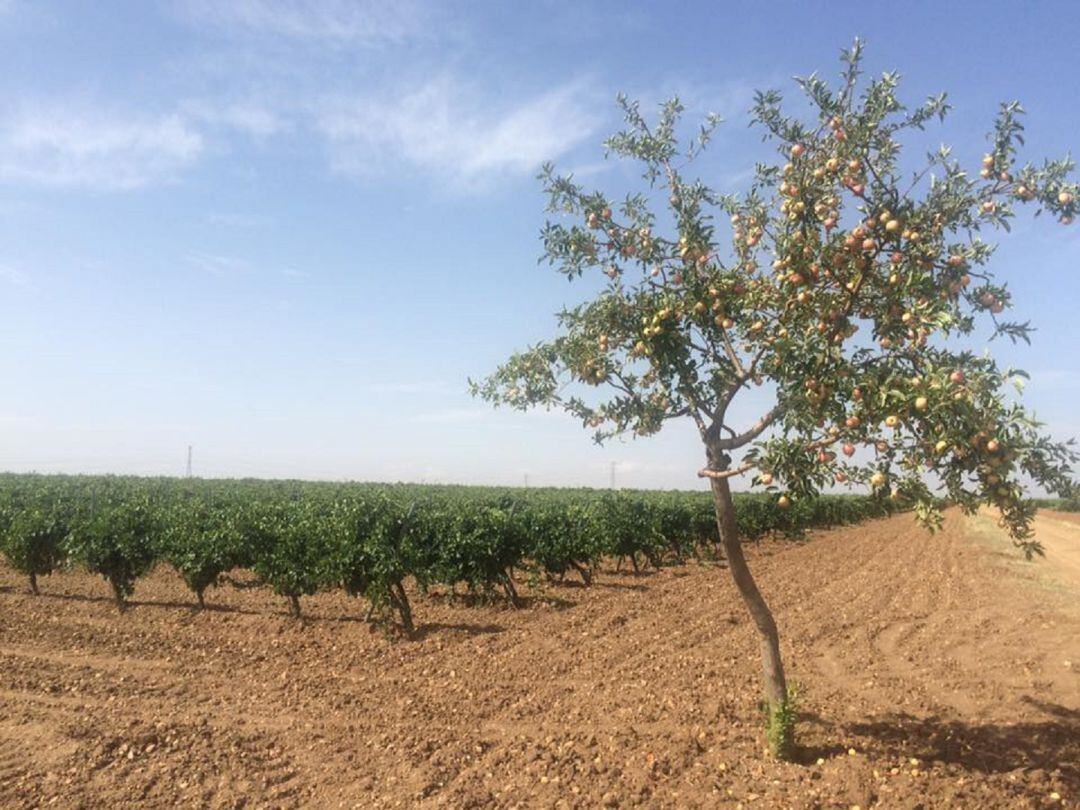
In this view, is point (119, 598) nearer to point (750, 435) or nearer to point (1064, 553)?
point (750, 435)

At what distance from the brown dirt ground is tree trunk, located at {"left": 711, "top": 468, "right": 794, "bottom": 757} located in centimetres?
30

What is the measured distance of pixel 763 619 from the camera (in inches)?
274

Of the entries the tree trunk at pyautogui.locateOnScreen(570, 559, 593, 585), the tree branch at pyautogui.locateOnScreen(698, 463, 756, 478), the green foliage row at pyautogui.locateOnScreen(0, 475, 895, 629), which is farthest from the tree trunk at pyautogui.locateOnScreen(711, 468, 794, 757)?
the tree trunk at pyautogui.locateOnScreen(570, 559, 593, 585)

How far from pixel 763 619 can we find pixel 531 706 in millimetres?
3484

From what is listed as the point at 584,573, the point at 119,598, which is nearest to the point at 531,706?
the point at 119,598

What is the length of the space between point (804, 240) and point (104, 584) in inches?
798

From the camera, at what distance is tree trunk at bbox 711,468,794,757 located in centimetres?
677

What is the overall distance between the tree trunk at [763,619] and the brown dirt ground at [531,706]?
0.98 ft

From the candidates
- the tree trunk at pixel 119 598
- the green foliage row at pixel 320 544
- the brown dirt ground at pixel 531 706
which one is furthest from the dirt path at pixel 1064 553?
the tree trunk at pixel 119 598

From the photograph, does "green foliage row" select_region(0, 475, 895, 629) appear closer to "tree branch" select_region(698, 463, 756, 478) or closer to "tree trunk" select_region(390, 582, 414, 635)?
"tree trunk" select_region(390, 582, 414, 635)

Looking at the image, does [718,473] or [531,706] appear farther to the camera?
[531,706]

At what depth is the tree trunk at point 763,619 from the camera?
677 cm

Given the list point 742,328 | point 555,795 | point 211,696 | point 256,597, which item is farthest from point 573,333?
point 256,597

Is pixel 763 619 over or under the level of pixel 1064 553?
over
